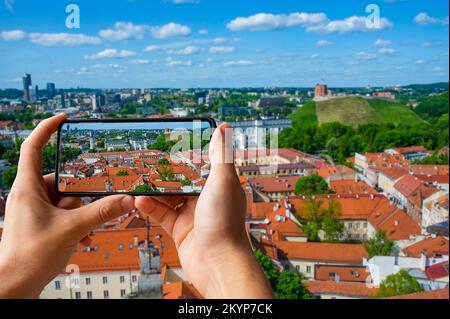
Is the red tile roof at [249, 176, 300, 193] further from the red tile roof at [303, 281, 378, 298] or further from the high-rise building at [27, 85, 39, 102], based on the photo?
the high-rise building at [27, 85, 39, 102]

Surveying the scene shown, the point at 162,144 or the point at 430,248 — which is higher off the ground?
the point at 162,144

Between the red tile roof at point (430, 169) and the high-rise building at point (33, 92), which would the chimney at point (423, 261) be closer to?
the red tile roof at point (430, 169)

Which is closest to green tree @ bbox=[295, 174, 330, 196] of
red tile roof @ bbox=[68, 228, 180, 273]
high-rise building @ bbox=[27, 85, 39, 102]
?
red tile roof @ bbox=[68, 228, 180, 273]

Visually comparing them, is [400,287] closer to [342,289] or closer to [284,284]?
[342,289]

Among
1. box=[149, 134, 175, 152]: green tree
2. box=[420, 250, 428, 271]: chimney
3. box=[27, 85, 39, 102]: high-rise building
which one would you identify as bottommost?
box=[420, 250, 428, 271]: chimney

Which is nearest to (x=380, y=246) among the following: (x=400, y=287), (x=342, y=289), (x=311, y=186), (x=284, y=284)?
(x=342, y=289)
